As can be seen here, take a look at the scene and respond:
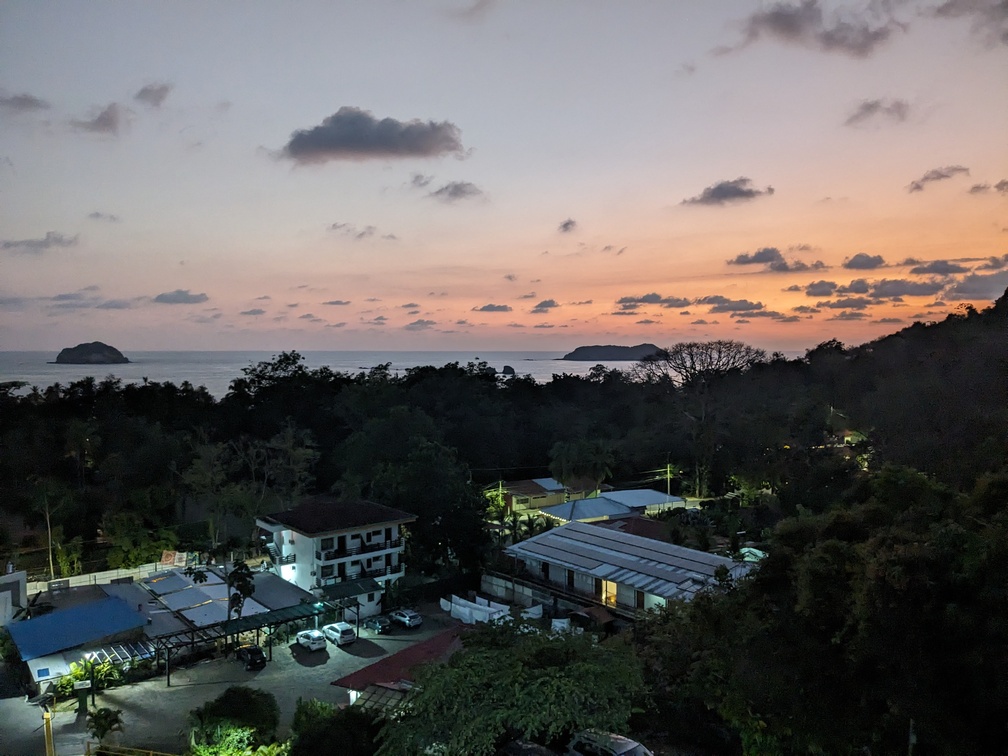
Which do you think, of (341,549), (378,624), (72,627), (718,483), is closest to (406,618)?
(378,624)

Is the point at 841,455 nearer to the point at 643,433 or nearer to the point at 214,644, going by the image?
the point at 643,433

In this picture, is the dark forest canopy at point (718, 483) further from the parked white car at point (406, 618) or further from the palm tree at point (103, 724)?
the palm tree at point (103, 724)

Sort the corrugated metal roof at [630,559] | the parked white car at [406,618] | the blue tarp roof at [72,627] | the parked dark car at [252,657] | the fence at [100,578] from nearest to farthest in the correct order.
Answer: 1. the blue tarp roof at [72,627]
2. the parked dark car at [252,657]
3. the corrugated metal roof at [630,559]
4. the parked white car at [406,618]
5. the fence at [100,578]

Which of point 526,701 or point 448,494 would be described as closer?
point 526,701

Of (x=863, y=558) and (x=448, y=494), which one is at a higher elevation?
(x=863, y=558)

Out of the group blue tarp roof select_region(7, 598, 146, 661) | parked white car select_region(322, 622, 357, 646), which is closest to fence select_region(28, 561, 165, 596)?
blue tarp roof select_region(7, 598, 146, 661)

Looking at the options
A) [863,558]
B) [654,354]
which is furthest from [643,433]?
[863,558]

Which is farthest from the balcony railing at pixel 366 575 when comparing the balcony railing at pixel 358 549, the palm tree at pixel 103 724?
the palm tree at pixel 103 724
